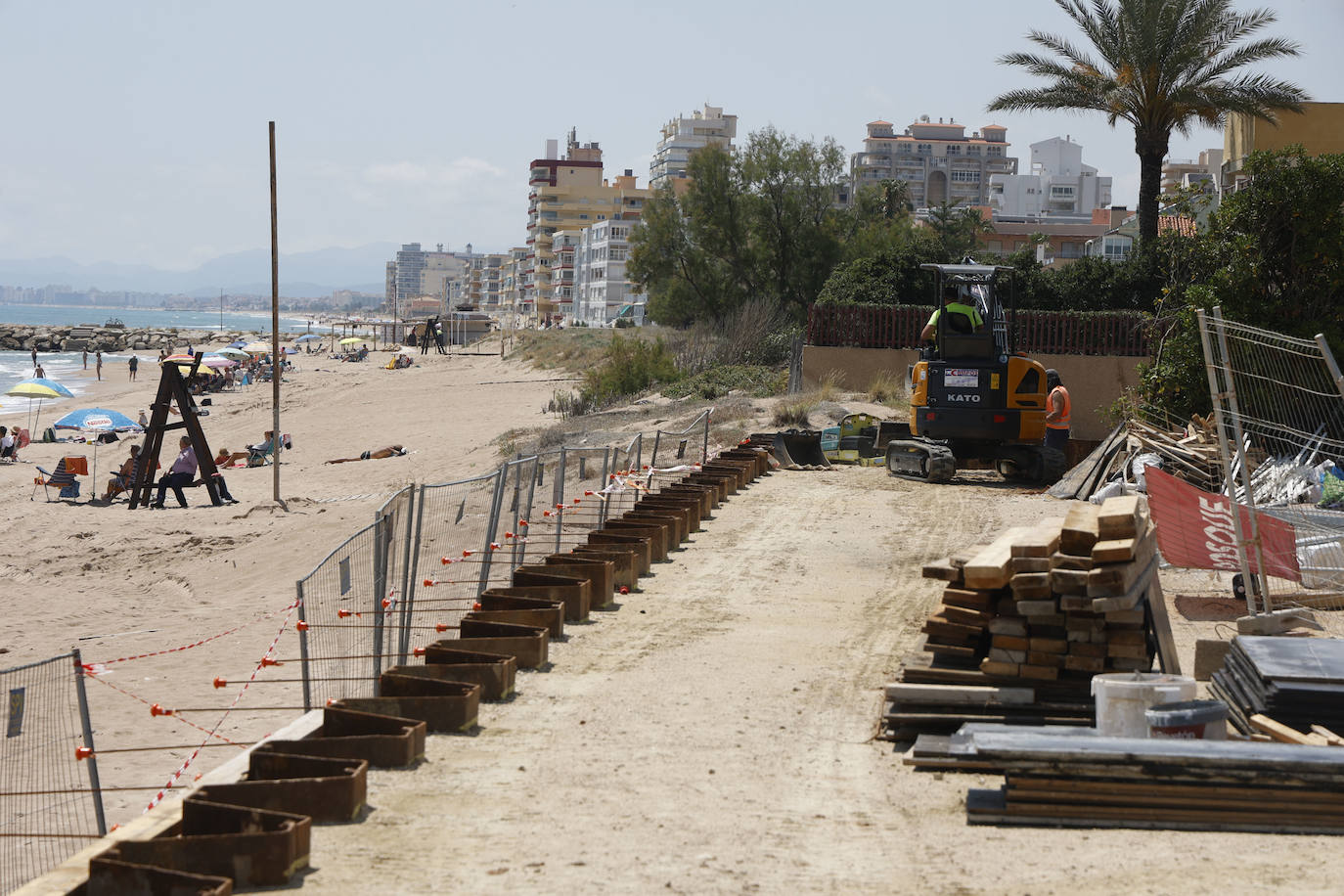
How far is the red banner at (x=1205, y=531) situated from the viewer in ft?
37.6

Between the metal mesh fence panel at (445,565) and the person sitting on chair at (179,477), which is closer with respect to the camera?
the metal mesh fence panel at (445,565)

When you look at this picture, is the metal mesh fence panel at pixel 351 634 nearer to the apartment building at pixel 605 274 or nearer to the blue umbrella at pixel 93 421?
the blue umbrella at pixel 93 421

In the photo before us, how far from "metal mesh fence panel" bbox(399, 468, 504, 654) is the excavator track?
21.6ft

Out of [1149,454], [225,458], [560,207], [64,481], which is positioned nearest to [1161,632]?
[1149,454]

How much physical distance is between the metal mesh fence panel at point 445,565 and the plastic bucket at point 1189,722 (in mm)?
5120

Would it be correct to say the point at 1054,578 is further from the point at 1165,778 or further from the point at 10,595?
the point at 10,595

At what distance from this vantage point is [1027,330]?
101 ft

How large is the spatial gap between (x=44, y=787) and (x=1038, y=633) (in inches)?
275

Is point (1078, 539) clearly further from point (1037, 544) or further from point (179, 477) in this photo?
point (179, 477)

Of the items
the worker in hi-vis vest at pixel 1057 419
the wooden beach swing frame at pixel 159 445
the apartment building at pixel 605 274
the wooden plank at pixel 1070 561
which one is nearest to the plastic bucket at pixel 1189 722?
the wooden plank at pixel 1070 561

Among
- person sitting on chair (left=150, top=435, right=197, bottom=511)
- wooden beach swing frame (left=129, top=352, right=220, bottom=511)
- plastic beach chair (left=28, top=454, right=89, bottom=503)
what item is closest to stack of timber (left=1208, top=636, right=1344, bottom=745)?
wooden beach swing frame (left=129, top=352, right=220, bottom=511)

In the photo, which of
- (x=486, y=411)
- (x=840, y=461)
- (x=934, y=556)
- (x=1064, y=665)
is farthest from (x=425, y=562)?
Result: (x=486, y=411)

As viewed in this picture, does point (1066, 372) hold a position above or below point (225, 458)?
above

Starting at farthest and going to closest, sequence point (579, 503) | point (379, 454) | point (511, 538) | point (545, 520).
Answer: point (379, 454), point (579, 503), point (545, 520), point (511, 538)
